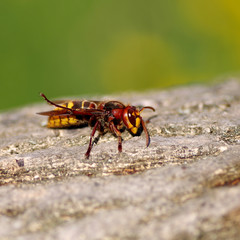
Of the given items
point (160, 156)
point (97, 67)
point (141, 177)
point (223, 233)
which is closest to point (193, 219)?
point (223, 233)

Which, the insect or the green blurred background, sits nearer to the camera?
the insect

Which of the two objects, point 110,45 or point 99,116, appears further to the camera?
point 110,45

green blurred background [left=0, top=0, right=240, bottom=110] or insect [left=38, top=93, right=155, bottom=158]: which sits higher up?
green blurred background [left=0, top=0, right=240, bottom=110]

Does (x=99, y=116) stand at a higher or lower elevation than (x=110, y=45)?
lower
